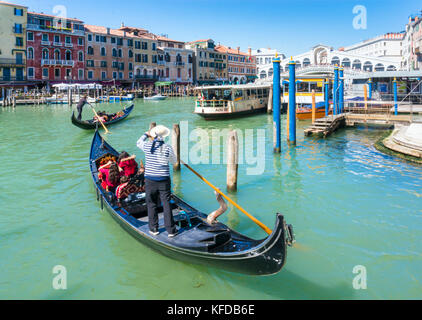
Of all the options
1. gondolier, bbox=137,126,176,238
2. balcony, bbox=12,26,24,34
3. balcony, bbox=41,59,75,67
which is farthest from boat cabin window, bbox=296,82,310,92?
balcony, bbox=12,26,24,34

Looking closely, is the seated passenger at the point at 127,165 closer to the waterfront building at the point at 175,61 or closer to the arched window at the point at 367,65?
the waterfront building at the point at 175,61

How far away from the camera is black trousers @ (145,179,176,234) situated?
13.7 ft

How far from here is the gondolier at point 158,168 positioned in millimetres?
4074

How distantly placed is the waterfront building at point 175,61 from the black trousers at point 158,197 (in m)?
47.7

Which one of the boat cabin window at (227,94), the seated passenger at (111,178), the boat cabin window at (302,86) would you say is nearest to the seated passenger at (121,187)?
the seated passenger at (111,178)

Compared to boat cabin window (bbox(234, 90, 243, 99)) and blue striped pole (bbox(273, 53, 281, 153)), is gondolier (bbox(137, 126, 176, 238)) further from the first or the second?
boat cabin window (bbox(234, 90, 243, 99))

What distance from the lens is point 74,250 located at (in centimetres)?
490

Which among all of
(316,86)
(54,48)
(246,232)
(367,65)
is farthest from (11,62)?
(367,65)

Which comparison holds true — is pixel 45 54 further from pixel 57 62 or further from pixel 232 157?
pixel 232 157

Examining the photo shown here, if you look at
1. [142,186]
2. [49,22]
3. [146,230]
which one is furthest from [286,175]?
[49,22]

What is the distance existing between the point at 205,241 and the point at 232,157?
3205mm
